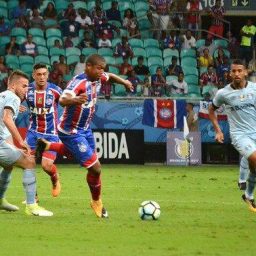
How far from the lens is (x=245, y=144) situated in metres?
15.0

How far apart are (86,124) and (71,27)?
63.4 ft

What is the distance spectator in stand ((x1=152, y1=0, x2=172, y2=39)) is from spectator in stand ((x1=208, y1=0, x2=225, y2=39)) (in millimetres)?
1542

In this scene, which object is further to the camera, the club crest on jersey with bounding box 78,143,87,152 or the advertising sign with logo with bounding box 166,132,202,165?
the advertising sign with logo with bounding box 166,132,202,165

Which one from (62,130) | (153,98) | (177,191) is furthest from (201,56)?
(62,130)

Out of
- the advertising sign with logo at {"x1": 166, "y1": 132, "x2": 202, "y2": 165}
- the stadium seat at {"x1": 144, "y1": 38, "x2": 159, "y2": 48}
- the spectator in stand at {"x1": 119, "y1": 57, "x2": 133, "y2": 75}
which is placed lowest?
the advertising sign with logo at {"x1": 166, "y1": 132, "x2": 202, "y2": 165}

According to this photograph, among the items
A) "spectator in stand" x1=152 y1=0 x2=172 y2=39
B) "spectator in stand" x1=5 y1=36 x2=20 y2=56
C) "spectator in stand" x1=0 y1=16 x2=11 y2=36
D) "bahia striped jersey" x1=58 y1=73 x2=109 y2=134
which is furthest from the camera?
"spectator in stand" x1=152 y1=0 x2=172 y2=39

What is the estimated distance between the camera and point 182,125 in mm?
28469

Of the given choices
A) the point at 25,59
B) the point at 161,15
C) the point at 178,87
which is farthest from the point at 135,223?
the point at 161,15

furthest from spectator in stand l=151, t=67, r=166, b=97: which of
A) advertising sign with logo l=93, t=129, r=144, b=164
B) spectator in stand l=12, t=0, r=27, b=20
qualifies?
spectator in stand l=12, t=0, r=27, b=20

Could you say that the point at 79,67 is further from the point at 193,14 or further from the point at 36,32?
the point at 193,14

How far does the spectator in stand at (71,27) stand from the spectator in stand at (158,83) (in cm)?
A: 379

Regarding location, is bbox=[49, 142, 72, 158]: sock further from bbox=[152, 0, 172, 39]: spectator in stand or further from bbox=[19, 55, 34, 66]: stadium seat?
bbox=[152, 0, 172, 39]: spectator in stand

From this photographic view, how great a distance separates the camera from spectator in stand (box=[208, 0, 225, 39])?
3481cm

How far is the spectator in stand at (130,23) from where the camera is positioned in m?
33.9
